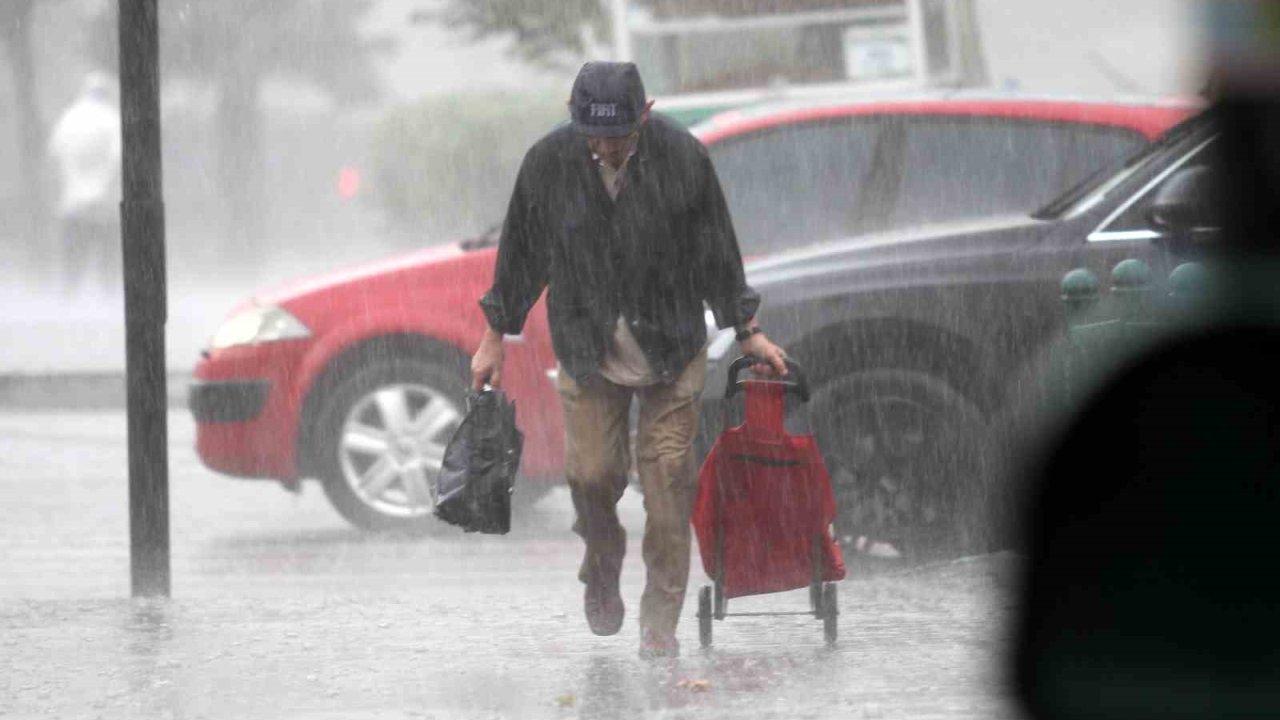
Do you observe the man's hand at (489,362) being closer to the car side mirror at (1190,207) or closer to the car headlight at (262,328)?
the car side mirror at (1190,207)

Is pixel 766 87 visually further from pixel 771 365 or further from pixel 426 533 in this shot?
pixel 771 365

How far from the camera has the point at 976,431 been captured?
8.66 metres

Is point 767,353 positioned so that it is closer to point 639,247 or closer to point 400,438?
point 639,247

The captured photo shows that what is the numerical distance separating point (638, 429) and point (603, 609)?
55 centimetres

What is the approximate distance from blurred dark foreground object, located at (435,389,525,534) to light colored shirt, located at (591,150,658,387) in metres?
0.30

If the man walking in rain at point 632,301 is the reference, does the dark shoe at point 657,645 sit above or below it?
below

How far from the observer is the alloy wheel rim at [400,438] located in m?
10.1

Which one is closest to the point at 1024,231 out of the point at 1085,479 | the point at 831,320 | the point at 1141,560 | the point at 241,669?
the point at 831,320

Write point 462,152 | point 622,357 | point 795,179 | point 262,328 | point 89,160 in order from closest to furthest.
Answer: point 622,357 → point 795,179 → point 262,328 → point 89,160 → point 462,152

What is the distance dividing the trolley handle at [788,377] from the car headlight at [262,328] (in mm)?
3552

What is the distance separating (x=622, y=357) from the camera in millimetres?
6961

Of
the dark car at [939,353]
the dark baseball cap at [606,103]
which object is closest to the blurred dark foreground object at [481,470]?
the dark baseball cap at [606,103]

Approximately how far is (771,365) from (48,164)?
86.9ft

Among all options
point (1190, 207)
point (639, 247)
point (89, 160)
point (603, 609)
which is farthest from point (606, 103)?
point (89, 160)
